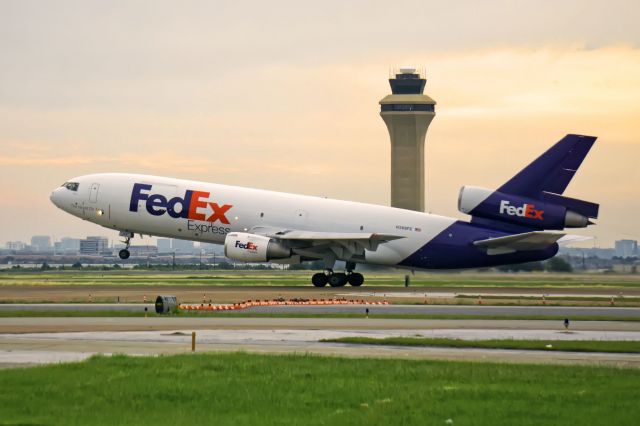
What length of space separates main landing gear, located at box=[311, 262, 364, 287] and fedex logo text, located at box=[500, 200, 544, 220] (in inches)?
376

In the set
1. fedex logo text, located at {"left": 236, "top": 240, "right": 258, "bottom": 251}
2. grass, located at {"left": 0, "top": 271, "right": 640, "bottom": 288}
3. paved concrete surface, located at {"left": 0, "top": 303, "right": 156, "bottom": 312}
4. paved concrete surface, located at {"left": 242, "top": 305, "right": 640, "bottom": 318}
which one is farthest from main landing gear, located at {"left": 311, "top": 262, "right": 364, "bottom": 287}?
paved concrete surface, located at {"left": 0, "top": 303, "right": 156, "bottom": 312}

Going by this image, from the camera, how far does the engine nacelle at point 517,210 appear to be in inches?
2456

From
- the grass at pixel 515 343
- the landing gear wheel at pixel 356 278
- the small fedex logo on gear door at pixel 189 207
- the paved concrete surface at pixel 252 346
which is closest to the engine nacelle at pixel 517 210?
the landing gear wheel at pixel 356 278

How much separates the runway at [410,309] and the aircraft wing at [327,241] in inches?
602

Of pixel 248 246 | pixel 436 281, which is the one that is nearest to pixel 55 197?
pixel 248 246

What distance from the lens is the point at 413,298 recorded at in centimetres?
5269

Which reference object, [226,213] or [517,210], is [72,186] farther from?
[517,210]

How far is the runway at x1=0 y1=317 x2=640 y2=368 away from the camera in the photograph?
27078 mm

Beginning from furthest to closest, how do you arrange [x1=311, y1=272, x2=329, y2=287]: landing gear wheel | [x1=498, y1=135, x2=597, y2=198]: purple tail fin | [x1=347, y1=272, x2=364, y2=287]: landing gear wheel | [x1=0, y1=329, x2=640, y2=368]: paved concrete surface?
[x1=347, y1=272, x2=364, y2=287]: landing gear wheel → [x1=311, y1=272, x2=329, y2=287]: landing gear wheel → [x1=498, y1=135, x2=597, y2=198]: purple tail fin → [x1=0, y1=329, x2=640, y2=368]: paved concrete surface

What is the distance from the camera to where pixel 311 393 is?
2038 centimetres

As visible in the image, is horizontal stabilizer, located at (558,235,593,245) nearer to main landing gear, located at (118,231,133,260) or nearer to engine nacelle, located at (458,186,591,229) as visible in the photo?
engine nacelle, located at (458,186,591,229)

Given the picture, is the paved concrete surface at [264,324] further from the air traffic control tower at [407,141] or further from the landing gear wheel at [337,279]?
the air traffic control tower at [407,141]

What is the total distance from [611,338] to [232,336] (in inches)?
455

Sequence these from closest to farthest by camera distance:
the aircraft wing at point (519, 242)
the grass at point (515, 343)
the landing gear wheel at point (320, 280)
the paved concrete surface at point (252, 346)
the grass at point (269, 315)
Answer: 1. the paved concrete surface at point (252, 346)
2. the grass at point (515, 343)
3. the grass at point (269, 315)
4. the aircraft wing at point (519, 242)
5. the landing gear wheel at point (320, 280)
